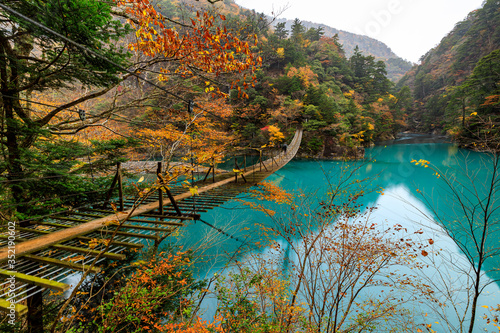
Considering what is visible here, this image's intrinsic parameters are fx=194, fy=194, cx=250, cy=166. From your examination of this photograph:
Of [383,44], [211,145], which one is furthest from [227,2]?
Result: [383,44]

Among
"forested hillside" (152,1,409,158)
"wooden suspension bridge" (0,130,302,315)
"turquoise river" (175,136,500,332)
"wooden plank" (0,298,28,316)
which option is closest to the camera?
"wooden plank" (0,298,28,316)

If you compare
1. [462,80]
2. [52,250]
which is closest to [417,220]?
[52,250]

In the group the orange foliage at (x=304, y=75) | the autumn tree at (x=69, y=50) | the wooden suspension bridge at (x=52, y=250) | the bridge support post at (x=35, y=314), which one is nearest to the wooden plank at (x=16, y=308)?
the wooden suspension bridge at (x=52, y=250)

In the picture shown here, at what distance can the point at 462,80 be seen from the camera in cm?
1859

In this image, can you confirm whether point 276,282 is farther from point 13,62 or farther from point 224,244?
point 13,62

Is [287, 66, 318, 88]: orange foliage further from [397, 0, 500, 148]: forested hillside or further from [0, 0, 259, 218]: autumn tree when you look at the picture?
[0, 0, 259, 218]: autumn tree

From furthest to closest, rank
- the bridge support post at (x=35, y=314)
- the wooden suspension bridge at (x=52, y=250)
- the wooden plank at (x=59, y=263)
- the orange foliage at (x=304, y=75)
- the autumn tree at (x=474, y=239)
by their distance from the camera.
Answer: the orange foliage at (x=304, y=75)
the bridge support post at (x=35, y=314)
the autumn tree at (x=474, y=239)
the wooden plank at (x=59, y=263)
the wooden suspension bridge at (x=52, y=250)

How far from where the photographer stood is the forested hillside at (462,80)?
11.9 m

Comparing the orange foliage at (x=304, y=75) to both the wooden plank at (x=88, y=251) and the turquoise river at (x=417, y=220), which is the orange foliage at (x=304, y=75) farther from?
the wooden plank at (x=88, y=251)

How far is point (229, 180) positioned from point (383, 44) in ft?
287

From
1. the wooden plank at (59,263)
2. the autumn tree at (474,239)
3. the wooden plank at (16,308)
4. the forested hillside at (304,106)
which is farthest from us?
the forested hillside at (304,106)

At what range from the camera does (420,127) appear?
24.2 m

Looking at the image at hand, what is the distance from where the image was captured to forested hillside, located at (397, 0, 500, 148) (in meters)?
11.9

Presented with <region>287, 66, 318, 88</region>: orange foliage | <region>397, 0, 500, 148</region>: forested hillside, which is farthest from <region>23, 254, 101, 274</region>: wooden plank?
<region>287, 66, 318, 88</region>: orange foliage
